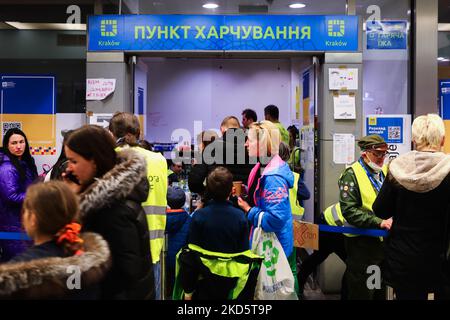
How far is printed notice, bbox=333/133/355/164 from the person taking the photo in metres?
5.86

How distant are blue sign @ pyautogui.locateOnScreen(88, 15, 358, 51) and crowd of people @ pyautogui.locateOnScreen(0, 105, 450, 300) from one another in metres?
0.77

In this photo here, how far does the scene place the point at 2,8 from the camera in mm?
6109

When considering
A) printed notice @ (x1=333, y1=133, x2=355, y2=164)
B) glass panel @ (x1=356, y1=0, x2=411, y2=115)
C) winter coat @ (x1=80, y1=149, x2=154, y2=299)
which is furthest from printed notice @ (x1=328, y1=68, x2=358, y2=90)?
winter coat @ (x1=80, y1=149, x2=154, y2=299)

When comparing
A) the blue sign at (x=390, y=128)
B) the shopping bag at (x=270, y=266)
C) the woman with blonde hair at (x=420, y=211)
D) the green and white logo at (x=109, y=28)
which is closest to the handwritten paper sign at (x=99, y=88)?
the green and white logo at (x=109, y=28)

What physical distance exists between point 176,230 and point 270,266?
1267 millimetres

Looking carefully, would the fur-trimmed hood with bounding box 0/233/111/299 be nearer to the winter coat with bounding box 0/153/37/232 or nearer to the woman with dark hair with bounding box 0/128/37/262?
the woman with dark hair with bounding box 0/128/37/262

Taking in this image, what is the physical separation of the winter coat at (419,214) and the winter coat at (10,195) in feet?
10.3

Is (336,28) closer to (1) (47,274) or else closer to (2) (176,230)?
(2) (176,230)

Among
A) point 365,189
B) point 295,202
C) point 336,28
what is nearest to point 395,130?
point 336,28

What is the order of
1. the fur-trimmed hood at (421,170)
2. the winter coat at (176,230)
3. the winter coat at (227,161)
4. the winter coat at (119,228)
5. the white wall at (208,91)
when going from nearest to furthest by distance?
the winter coat at (119,228) → the fur-trimmed hood at (421,170) → the winter coat at (227,161) → the winter coat at (176,230) → the white wall at (208,91)

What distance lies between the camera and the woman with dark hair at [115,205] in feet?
7.58

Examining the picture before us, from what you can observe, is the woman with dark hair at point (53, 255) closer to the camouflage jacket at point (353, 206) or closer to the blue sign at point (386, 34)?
the camouflage jacket at point (353, 206)
